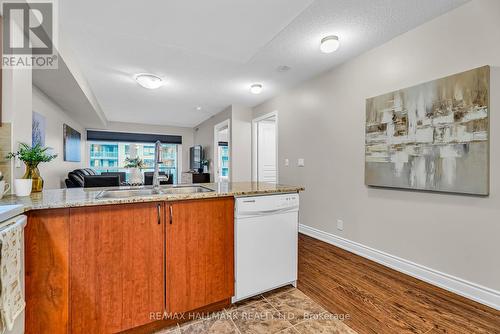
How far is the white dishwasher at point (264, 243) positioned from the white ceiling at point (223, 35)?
5.38 feet

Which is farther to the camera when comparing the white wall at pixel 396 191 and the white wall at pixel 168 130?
the white wall at pixel 168 130

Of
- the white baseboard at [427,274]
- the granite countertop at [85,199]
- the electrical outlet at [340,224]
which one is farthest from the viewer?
the electrical outlet at [340,224]

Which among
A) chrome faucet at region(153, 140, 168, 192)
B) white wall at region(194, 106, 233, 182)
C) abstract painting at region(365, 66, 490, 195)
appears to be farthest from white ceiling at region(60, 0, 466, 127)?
white wall at region(194, 106, 233, 182)

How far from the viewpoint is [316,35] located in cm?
225

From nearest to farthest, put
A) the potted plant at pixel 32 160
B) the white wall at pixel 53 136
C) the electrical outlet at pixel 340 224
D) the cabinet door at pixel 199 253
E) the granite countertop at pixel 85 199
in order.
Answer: the granite countertop at pixel 85 199 < the cabinet door at pixel 199 253 < the potted plant at pixel 32 160 < the electrical outlet at pixel 340 224 < the white wall at pixel 53 136

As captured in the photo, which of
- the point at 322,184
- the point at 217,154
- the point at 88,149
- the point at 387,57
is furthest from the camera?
the point at 88,149

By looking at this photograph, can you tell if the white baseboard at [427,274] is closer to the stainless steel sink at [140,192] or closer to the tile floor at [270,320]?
the tile floor at [270,320]

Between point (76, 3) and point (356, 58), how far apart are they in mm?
2898

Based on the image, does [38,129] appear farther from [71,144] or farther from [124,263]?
[124,263]

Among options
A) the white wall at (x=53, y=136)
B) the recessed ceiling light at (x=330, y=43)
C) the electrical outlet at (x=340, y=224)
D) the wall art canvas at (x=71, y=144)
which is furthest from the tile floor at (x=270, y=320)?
the wall art canvas at (x=71, y=144)

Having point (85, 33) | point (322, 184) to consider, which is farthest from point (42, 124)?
point (322, 184)

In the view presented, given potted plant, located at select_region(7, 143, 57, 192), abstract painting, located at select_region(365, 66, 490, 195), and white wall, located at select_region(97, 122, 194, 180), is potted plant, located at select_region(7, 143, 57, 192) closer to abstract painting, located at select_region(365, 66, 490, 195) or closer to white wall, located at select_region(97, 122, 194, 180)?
abstract painting, located at select_region(365, 66, 490, 195)

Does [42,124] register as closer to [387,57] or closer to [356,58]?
[356,58]

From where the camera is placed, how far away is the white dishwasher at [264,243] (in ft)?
5.24
